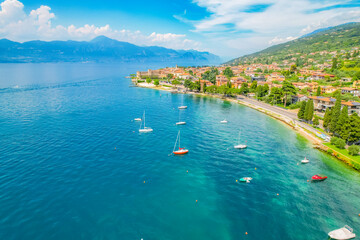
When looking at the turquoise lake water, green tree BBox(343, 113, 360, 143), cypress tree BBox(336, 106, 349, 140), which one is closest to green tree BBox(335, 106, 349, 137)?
cypress tree BBox(336, 106, 349, 140)

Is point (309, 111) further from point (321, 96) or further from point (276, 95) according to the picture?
point (276, 95)

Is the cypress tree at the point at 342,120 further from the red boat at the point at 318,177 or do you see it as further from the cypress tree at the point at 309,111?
the red boat at the point at 318,177

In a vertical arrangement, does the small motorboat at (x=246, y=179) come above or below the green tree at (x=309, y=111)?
below

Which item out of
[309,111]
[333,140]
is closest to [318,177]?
[333,140]

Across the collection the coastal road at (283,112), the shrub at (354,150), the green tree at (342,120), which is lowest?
the shrub at (354,150)

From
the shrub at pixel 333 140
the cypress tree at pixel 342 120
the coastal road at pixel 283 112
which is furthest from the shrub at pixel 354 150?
the coastal road at pixel 283 112

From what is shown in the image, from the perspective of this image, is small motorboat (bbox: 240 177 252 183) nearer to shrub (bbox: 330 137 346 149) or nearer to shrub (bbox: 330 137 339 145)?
shrub (bbox: 330 137 346 149)
